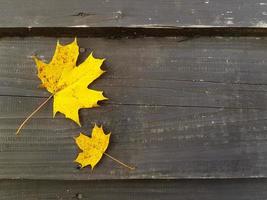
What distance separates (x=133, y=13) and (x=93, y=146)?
459mm

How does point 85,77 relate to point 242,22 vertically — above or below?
below

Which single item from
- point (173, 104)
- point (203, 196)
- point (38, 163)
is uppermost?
point (173, 104)

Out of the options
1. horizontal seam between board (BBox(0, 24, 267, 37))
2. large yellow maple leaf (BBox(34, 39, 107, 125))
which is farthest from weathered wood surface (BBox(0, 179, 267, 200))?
horizontal seam between board (BBox(0, 24, 267, 37))

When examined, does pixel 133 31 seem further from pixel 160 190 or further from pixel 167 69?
pixel 160 190

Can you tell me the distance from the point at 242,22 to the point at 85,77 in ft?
1.80

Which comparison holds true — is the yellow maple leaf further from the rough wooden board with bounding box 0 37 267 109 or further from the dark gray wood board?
the dark gray wood board

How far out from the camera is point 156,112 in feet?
5.42

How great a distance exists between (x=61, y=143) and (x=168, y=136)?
1.16 ft

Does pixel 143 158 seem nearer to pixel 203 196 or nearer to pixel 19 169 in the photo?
pixel 203 196

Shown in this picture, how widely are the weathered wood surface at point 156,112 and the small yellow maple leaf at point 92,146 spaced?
0.03 metres

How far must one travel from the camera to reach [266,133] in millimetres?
1650

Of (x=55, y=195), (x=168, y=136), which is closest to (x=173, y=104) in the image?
(x=168, y=136)

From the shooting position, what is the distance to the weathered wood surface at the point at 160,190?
1.68m

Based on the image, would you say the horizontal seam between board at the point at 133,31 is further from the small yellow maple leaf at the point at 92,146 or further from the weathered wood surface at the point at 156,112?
the small yellow maple leaf at the point at 92,146
